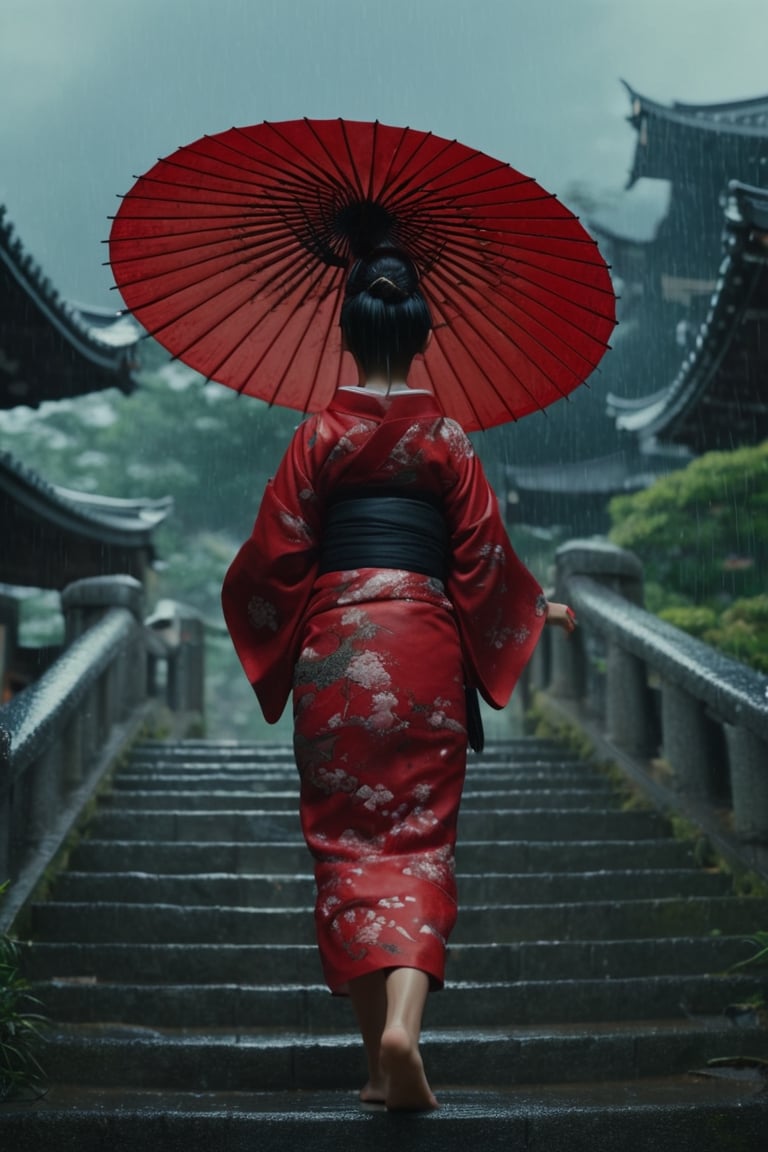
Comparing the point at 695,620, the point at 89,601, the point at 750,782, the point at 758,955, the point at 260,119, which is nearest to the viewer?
the point at 758,955

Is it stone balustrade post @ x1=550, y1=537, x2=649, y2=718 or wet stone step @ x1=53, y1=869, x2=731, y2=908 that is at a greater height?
stone balustrade post @ x1=550, y1=537, x2=649, y2=718

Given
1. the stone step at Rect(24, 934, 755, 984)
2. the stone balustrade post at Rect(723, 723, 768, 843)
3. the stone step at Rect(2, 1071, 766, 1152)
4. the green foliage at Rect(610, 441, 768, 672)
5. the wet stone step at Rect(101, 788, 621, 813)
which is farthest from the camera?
the green foliage at Rect(610, 441, 768, 672)

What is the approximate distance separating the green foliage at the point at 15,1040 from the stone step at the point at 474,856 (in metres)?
1.57

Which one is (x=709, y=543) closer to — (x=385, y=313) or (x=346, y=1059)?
(x=346, y=1059)

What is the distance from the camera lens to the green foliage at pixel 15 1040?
142 inches

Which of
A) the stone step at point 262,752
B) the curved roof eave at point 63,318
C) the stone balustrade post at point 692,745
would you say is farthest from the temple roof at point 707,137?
the stone balustrade post at point 692,745

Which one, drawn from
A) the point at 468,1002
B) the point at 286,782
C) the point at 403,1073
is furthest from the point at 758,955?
the point at 286,782

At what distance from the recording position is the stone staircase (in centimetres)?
304

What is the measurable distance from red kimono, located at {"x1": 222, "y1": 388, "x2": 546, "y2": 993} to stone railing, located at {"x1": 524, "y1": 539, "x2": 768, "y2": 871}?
2184 mm

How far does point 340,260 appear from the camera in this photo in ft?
11.8

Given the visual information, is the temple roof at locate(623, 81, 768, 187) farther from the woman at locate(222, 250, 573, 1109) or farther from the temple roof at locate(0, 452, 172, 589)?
the woman at locate(222, 250, 573, 1109)

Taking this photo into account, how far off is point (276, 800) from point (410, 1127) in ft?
12.7

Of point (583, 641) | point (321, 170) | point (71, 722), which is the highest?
point (321, 170)

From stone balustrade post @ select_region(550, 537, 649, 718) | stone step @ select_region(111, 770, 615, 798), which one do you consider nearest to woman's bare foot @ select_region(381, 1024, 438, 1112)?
stone step @ select_region(111, 770, 615, 798)
